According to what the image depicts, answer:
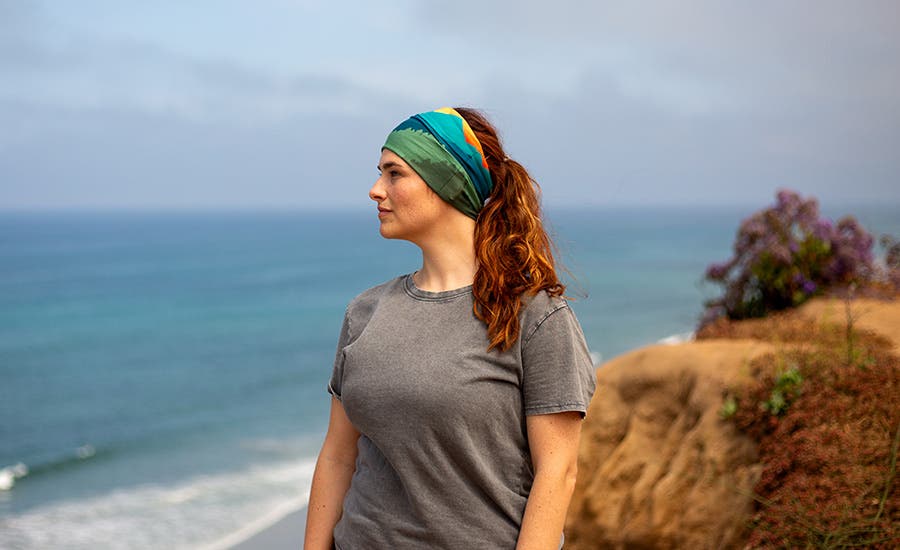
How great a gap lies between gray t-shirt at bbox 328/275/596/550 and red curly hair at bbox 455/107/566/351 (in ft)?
0.13

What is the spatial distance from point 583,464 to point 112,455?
1668cm

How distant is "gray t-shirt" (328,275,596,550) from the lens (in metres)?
2.02

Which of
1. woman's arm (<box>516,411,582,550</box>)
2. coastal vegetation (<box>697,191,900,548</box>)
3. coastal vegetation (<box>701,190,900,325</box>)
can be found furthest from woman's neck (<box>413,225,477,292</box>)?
coastal vegetation (<box>701,190,900,325</box>)

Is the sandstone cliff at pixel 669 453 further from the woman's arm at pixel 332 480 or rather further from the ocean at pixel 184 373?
the woman's arm at pixel 332 480

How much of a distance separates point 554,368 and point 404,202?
1.72 feet

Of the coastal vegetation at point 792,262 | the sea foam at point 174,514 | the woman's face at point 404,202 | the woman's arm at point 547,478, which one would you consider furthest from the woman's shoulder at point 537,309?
the sea foam at point 174,514

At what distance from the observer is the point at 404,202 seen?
217 centimetres

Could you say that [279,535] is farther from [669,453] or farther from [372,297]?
[372,297]

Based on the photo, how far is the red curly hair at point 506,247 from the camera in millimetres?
2039

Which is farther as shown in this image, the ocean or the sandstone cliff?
the ocean

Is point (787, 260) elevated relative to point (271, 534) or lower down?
elevated

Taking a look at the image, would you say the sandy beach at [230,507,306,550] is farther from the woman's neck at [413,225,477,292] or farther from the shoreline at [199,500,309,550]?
the woman's neck at [413,225,477,292]

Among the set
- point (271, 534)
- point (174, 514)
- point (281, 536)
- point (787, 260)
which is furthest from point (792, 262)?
point (174, 514)

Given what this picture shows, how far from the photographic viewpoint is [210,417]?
2473 centimetres
